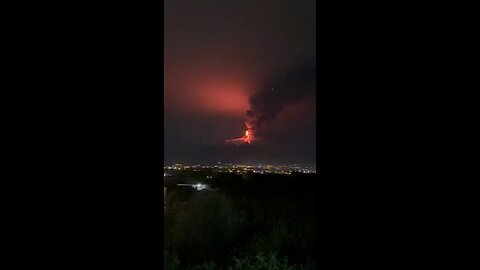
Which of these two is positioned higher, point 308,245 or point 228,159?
point 228,159

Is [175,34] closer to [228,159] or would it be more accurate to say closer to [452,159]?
[228,159]

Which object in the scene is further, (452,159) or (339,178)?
(339,178)

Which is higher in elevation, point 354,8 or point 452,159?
point 354,8

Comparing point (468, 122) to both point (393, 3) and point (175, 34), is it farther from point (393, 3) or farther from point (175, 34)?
point (175, 34)
